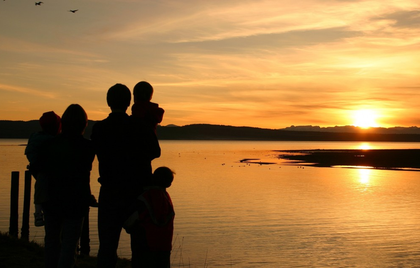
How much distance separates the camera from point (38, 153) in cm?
585

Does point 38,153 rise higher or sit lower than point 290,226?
higher

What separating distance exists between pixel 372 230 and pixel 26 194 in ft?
37.5

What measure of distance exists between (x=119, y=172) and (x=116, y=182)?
113 mm

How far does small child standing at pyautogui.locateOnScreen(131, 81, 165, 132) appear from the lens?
532cm

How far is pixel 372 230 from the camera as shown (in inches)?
652

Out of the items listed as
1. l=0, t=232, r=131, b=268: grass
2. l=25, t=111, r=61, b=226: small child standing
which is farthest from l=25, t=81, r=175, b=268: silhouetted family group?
Result: l=0, t=232, r=131, b=268: grass

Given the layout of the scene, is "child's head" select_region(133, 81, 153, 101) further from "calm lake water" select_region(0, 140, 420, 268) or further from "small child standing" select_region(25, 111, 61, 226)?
"calm lake water" select_region(0, 140, 420, 268)

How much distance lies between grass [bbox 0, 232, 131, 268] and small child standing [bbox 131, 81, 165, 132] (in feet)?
14.8

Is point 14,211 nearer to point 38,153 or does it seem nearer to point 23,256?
point 23,256

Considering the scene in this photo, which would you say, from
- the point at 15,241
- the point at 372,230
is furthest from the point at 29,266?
the point at 372,230

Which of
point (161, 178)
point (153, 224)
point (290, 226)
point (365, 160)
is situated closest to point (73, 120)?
point (161, 178)

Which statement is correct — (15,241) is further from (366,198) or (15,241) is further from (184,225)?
(366,198)

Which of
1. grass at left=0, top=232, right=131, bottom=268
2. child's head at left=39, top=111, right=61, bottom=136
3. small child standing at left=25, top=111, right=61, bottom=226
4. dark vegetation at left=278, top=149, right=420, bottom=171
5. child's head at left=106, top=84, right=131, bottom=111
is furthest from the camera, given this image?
dark vegetation at left=278, top=149, right=420, bottom=171

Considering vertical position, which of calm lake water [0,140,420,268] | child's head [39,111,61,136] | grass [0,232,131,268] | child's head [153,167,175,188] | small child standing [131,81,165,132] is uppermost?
small child standing [131,81,165,132]
